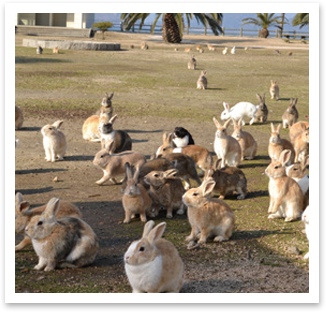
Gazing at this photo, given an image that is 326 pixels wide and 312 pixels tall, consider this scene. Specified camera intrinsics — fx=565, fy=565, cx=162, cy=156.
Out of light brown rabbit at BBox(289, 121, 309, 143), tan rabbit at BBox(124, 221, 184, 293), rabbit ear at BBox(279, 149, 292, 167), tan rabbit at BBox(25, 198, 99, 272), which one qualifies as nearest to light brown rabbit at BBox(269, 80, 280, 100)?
light brown rabbit at BBox(289, 121, 309, 143)

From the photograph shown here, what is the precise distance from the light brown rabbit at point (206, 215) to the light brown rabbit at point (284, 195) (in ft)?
3.97

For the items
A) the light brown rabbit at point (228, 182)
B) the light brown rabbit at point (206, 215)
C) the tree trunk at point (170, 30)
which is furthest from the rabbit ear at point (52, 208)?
the tree trunk at point (170, 30)

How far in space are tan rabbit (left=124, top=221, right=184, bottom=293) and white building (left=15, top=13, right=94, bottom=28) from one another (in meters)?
46.6

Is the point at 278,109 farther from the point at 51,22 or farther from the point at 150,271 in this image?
the point at 51,22

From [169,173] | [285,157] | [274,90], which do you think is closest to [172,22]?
[274,90]

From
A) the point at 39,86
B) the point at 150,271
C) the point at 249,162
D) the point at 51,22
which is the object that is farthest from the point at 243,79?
the point at 51,22

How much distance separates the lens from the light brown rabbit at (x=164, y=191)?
8297 mm

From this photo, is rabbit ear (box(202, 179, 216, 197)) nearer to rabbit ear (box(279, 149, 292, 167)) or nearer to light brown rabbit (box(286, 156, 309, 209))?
rabbit ear (box(279, 149, 292, 167))

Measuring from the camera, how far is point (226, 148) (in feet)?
36.2

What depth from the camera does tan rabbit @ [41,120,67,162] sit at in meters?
11.3

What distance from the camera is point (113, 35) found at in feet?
152

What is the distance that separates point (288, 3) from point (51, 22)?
4767 centimetres

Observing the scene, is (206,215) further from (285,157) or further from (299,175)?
(299,175)

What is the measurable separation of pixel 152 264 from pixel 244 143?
7.26 m
